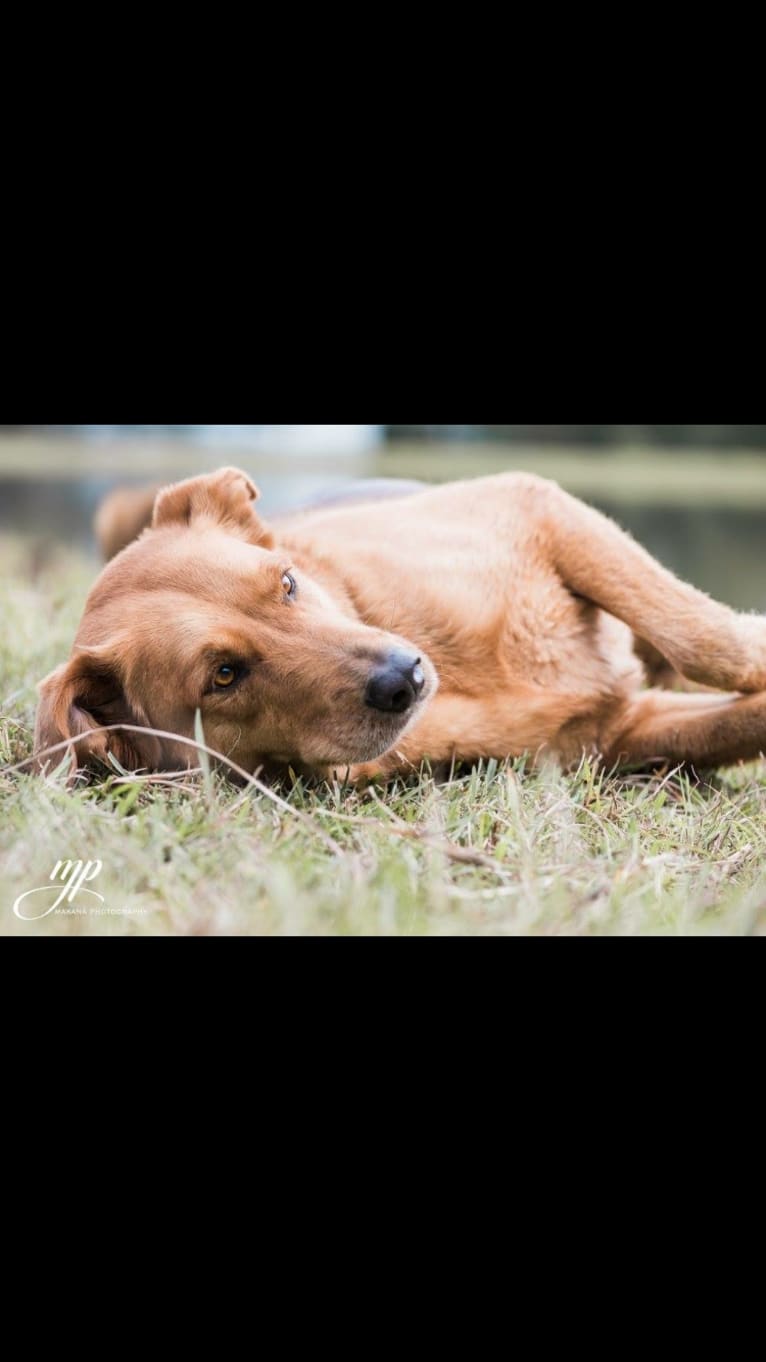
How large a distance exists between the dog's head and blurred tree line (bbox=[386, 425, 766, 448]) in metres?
1.12

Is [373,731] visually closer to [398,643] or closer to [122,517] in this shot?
[398,643]

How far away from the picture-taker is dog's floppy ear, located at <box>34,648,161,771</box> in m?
3.58

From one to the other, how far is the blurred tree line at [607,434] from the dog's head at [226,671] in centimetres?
112

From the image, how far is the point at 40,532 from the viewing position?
736cm

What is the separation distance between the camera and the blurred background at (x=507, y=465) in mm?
4633

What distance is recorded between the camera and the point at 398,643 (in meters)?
3.55

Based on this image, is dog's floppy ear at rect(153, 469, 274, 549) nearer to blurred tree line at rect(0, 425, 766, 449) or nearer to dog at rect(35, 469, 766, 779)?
dog at rect(35, 469, 766, 779)

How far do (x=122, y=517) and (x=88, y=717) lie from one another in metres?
2.75

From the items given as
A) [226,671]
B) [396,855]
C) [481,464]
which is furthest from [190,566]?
[481,464]

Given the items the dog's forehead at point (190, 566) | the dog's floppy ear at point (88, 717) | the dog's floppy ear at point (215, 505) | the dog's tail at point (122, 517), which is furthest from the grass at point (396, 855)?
the dog's tail at point (122, 517)

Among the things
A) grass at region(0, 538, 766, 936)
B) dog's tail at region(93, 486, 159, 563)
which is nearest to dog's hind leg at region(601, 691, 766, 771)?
grass at region(0, 538, 766, 936)

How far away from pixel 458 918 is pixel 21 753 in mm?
1695

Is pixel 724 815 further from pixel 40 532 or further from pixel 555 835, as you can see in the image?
pixel 40 532

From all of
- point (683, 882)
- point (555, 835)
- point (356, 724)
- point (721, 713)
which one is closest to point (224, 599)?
point (356, 724)
